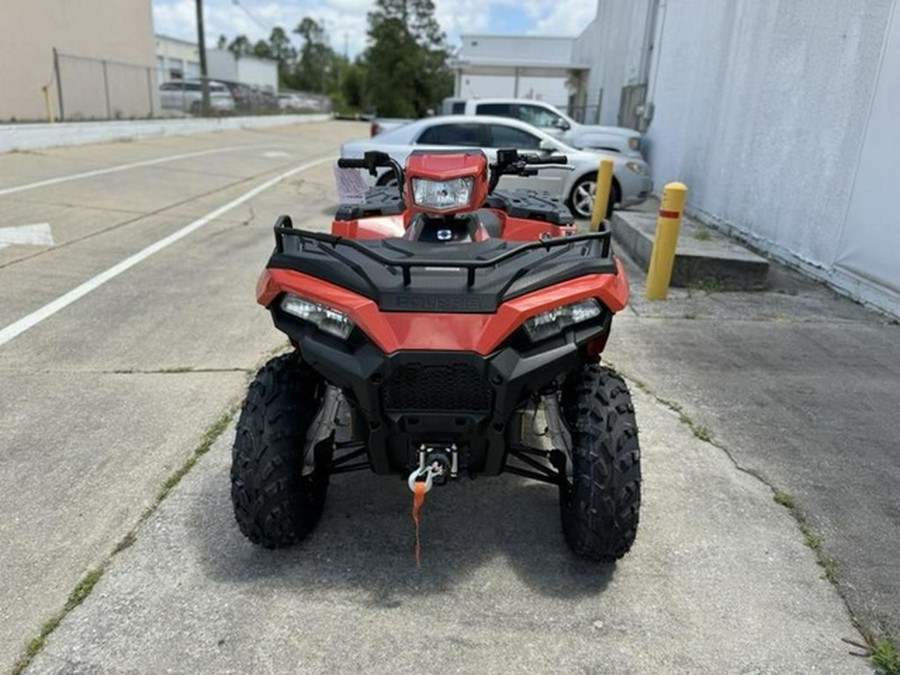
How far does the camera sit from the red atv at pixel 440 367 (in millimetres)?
2348

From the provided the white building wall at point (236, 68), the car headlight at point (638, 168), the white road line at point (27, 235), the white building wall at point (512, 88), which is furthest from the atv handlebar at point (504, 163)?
the white building wall at point (236, 68)

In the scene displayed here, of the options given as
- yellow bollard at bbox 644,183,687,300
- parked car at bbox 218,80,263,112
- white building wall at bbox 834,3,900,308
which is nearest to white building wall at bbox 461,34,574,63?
parked car at bbox 218,80,263,112

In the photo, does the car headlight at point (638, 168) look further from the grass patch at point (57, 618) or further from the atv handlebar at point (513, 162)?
the grass patch at point (57, 618)

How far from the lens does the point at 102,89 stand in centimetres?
2384

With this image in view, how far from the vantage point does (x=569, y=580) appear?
272cm

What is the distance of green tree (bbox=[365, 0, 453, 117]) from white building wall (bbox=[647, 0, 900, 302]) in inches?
2495

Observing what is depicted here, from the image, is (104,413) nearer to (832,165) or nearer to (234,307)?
(234,307)

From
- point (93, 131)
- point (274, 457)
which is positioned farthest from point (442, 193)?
point (93, 131)

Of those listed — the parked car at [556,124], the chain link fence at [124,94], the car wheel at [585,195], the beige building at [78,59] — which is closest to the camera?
the car wheel at [585,195]

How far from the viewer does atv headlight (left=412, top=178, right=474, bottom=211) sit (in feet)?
9.10

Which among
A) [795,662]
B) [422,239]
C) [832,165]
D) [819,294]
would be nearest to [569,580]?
[795,662]

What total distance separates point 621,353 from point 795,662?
301 centimetres

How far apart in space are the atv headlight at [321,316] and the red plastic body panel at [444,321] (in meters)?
0.03

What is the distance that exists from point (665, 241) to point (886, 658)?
180 inches
